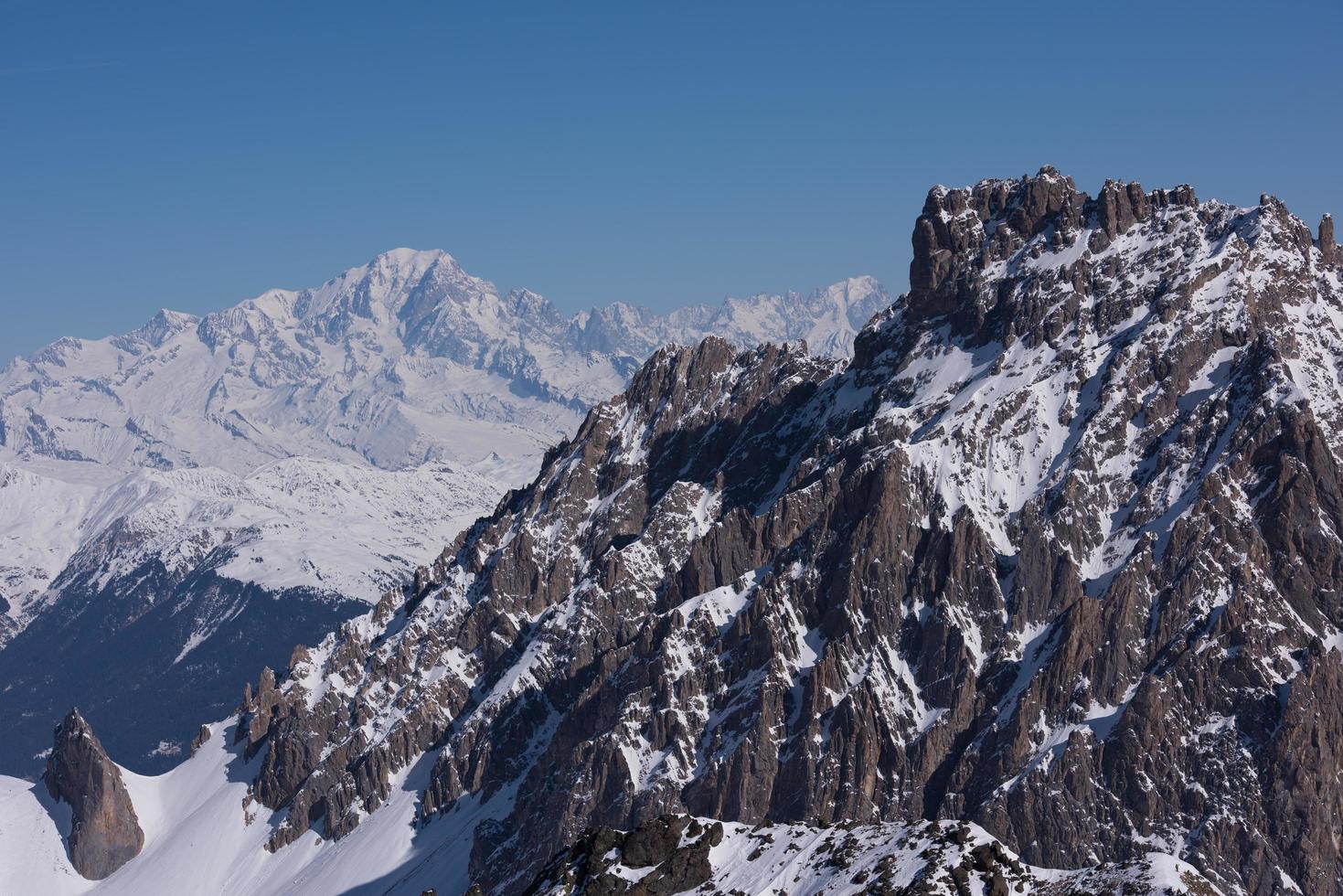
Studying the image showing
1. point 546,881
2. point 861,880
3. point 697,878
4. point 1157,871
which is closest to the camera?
point 1157,871

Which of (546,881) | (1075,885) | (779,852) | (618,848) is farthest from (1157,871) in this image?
(546,881)

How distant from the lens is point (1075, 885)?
143625 millimetres

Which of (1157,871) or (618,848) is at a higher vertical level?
(618,848)

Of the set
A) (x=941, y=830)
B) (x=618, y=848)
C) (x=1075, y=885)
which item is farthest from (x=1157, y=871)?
(x=618, y=848)

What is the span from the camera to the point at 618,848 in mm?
171375

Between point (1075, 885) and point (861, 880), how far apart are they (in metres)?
20.0

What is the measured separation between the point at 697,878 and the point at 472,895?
3106 cm

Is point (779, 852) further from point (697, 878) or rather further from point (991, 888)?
point (991, 888)

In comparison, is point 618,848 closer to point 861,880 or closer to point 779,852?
point 779,852

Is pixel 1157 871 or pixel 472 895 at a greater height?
pixel 472 895

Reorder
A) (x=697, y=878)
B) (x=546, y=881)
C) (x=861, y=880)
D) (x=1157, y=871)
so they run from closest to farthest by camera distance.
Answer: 1. (x=1157, y=871)
2. (x=861, y=880)
3. (x=697, y=878)
4. (x=546, y=881)

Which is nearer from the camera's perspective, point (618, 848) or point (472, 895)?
point (618, 848)

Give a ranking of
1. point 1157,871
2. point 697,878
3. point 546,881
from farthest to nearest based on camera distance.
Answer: point 546,881, point 697,878, point 1157,871

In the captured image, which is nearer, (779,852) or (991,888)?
(991,888)
